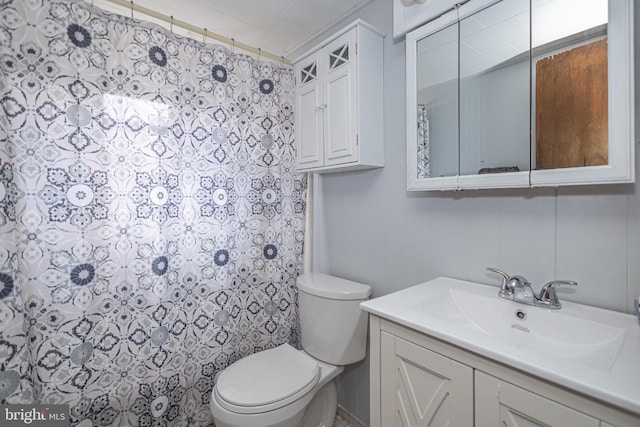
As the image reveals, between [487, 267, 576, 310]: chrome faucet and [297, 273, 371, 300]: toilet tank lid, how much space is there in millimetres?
629

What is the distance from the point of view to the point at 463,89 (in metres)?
1.18

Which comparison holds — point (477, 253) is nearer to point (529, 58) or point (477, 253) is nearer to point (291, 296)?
point (529, 58)

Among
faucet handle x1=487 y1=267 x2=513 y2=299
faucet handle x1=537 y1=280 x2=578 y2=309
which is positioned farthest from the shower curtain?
faucet handle x1=537 y1=280 x2=578 y2=309

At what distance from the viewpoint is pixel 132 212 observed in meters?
1.34

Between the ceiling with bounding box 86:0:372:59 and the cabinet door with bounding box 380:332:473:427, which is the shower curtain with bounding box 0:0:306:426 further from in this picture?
the cabinet door with bounding box 380:332:473:427

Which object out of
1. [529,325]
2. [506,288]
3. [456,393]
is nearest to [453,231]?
[506,288]

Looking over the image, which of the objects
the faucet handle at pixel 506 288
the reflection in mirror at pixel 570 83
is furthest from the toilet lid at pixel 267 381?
the reflection in mirror at pixel 570 83

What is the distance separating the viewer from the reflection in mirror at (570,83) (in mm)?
841

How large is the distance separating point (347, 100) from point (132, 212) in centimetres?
114

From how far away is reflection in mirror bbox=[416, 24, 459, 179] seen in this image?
120 cm

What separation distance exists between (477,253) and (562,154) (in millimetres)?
450

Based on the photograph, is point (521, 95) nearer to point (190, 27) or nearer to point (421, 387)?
point (421, 387)

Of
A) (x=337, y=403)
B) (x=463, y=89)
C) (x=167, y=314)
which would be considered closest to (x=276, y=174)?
(x=167, y=314)

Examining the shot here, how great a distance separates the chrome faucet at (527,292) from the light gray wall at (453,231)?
0.08m
